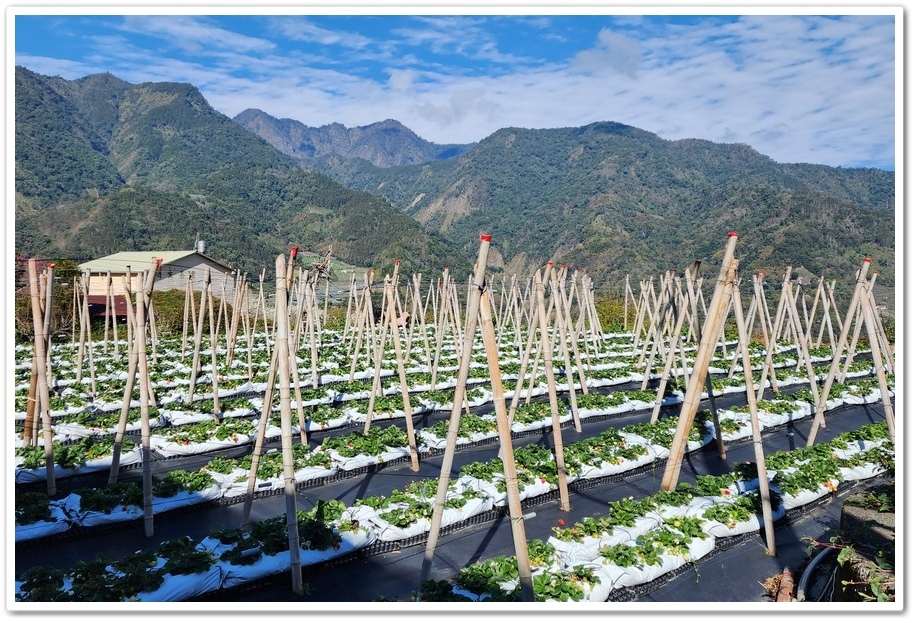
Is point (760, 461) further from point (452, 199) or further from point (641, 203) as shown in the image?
point (452, 199)

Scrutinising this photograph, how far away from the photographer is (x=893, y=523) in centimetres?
607

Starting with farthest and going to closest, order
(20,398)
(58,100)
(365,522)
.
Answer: (58,100)
(20,398)
(365,522)

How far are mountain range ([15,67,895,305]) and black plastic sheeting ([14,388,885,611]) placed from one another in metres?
25.0

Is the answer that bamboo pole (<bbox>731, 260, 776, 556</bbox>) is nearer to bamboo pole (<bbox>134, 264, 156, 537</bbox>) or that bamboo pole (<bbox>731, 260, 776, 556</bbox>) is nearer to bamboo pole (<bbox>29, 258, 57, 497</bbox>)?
bamboo pole (<bbox>134, 264, 156, 537</bbox>)

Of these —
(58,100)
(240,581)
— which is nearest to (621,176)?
(240,581)

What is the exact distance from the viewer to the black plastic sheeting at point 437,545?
19.9ft

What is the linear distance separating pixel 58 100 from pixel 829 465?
490 ft

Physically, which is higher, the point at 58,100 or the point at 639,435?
the point at 58,100

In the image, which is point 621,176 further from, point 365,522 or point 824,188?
point 365,522

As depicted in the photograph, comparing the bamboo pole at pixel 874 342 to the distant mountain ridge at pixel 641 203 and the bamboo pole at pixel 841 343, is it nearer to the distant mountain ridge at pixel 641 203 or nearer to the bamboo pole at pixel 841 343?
the bamboo pole at pixel 841 343

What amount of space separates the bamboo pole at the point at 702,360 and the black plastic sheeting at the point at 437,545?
108 cm

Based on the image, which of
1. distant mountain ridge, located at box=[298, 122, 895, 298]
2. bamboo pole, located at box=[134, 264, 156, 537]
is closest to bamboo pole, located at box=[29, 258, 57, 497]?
bamboo pole, located at box=[134, 264, 156, 537]

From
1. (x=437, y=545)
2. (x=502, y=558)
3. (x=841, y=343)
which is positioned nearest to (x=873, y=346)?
(x=841, y=343)
